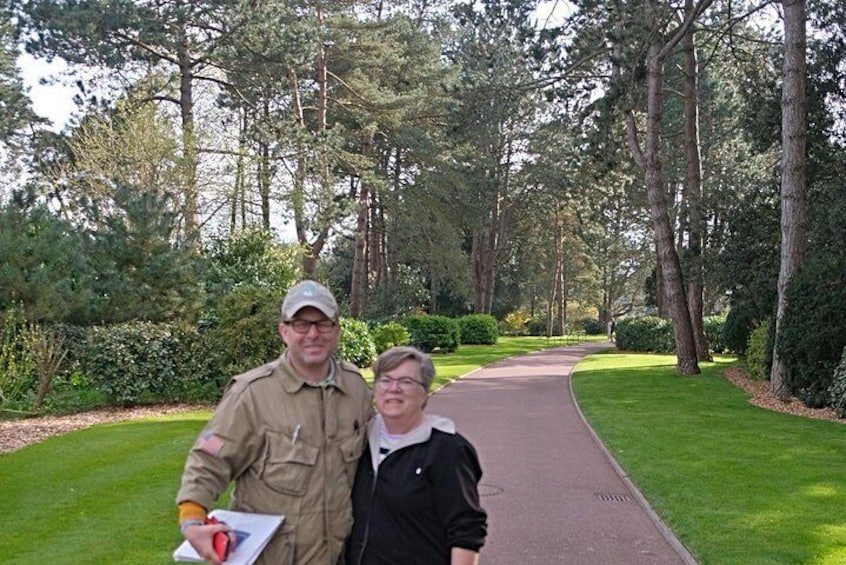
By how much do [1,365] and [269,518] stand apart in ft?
47.1

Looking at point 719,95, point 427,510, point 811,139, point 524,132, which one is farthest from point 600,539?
point 524,132

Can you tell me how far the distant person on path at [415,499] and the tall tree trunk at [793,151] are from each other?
17.5 m

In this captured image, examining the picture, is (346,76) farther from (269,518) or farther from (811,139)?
(269,518)

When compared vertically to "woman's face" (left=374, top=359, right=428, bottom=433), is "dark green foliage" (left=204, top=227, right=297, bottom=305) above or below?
above

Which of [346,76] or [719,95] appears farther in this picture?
[719,95]

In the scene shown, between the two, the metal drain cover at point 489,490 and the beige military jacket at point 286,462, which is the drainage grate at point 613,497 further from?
the beige military jacket at point 286,462

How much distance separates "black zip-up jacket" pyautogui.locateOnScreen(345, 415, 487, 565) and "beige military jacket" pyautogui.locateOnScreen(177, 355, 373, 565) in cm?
12

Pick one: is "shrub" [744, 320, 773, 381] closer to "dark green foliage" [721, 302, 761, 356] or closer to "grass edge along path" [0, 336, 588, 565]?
"dark green foliage" [721, 302, 761, 356]

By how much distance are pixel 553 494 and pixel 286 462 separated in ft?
23.1

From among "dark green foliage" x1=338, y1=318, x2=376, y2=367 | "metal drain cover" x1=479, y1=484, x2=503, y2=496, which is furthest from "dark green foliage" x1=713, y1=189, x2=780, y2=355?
"metal drain cover" x1=479, y1=484, x2=503, y2=496

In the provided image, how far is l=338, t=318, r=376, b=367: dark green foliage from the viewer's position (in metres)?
23.9

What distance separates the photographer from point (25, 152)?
121 ft

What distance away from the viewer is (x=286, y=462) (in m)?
2.95

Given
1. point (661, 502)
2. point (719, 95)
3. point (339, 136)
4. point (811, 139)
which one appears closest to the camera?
point (661, 502)
